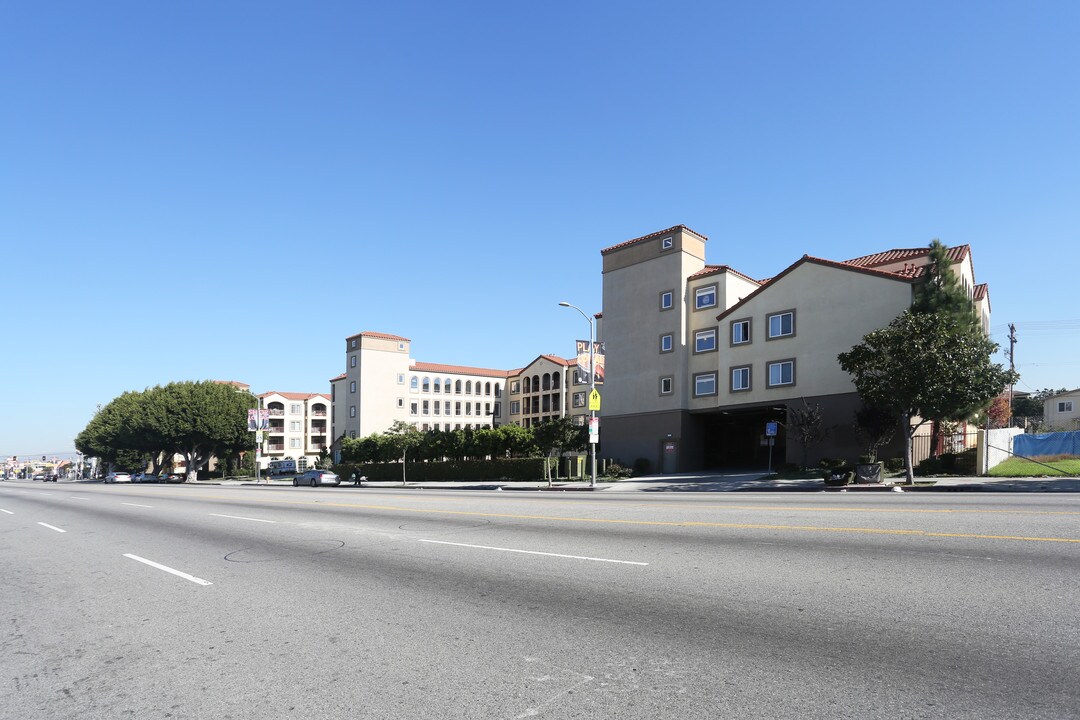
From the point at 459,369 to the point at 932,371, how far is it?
8126 cm

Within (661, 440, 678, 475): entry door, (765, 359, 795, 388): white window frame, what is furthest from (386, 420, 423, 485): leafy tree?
(765, 359, 795, 388): white window frame

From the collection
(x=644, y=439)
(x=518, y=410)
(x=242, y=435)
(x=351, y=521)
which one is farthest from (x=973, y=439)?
(x=242, y=435)

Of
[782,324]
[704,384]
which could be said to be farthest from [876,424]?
[704,384]

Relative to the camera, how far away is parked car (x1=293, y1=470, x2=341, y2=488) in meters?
54.9

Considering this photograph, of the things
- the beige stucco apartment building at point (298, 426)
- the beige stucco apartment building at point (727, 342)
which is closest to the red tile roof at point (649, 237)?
the beige stucco apartment building at point (727, 342)

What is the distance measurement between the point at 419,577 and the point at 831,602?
479 cm

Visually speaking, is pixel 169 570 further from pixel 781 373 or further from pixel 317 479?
pixel 317 479

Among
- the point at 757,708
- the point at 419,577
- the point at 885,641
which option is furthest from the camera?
the point at 419,577

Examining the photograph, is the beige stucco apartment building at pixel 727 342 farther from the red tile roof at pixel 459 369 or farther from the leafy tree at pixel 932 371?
the red tile roof at pixel 459 369

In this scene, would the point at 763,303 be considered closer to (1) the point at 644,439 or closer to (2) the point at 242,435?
(1) the point at 644,439

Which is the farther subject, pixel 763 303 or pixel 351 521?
pixel 763 303

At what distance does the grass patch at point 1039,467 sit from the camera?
27.7 metres

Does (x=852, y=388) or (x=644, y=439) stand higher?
(x=852, y=388)

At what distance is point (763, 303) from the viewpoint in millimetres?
41000
